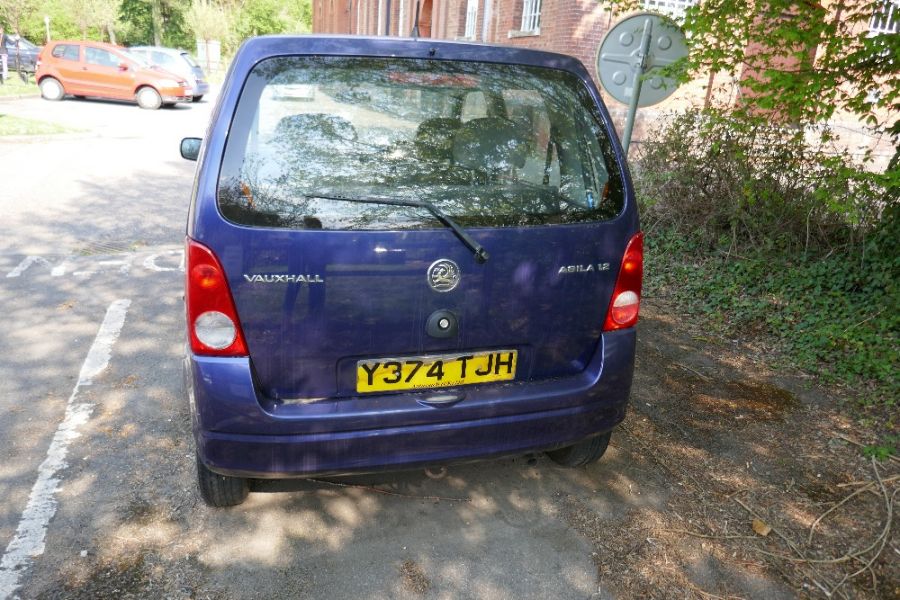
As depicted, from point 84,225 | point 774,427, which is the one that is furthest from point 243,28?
point 774,427

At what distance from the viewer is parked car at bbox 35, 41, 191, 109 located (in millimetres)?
22391

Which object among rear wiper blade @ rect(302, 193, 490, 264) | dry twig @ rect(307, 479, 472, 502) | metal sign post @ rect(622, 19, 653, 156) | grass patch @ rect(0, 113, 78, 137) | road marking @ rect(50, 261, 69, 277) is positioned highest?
metal sign post @ rect(622, 19, 653, 156)

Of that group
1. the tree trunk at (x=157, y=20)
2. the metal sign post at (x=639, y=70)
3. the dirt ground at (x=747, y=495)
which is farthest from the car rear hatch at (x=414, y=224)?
the tree trunk at (x=157, y=20)

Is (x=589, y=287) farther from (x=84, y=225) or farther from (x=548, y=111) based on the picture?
(x=84, y=225)

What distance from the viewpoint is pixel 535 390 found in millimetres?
2820

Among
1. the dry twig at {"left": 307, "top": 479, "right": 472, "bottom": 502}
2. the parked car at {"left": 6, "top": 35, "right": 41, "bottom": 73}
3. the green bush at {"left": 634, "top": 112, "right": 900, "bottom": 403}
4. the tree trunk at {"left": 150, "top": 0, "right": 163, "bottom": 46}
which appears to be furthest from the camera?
the tree trunk at {"left": 150, "top": 0, "right": 163, "bottom": 46}

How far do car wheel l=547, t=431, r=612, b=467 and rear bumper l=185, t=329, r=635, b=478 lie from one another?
0.40m

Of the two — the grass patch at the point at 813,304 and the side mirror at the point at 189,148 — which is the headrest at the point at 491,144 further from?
the grass patch at the point at 813,304

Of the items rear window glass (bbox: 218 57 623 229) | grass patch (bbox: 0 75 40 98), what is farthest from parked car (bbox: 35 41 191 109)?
rear window glass (bbox: 218 57 623 229)

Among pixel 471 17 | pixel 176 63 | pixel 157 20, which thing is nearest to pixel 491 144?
pixel 471 17

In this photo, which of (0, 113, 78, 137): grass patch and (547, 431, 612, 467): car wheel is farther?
(0, 113, 78, 137): grass patch

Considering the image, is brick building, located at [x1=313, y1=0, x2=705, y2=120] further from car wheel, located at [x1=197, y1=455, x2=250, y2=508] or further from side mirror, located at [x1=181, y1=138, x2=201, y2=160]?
car wheel, located at [x1=197, y1=455, x2=250, y2=508]

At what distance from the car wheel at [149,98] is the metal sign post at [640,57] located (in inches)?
809

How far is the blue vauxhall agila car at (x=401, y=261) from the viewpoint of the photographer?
2453mm
